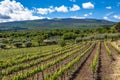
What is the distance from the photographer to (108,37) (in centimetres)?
11069

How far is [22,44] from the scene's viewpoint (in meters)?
95.4

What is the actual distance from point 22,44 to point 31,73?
71990 mm

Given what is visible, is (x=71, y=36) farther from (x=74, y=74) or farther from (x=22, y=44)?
(x=74, y=74)

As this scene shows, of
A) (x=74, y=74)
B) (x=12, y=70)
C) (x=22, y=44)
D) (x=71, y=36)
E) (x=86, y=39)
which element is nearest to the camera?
(x=74, y=74)

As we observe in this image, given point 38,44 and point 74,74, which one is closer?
point 74,74

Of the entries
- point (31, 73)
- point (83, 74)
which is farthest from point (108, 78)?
point (31, 73)

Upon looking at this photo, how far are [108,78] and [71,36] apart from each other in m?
99.9

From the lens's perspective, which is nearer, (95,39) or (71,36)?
(95,39)

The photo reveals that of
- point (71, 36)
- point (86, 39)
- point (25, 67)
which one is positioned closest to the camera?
point (25, 67)

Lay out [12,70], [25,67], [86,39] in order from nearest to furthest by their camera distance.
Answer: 1. [12,70]
2. [25,67]
3. [86,39]

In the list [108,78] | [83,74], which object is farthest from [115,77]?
[83,74]

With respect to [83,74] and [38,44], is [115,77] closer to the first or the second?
[83,74]

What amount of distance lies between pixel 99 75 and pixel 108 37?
290 feet

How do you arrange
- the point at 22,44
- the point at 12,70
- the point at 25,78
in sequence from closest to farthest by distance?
the point at 25,78, the point at 12,70, the point at 22,44
